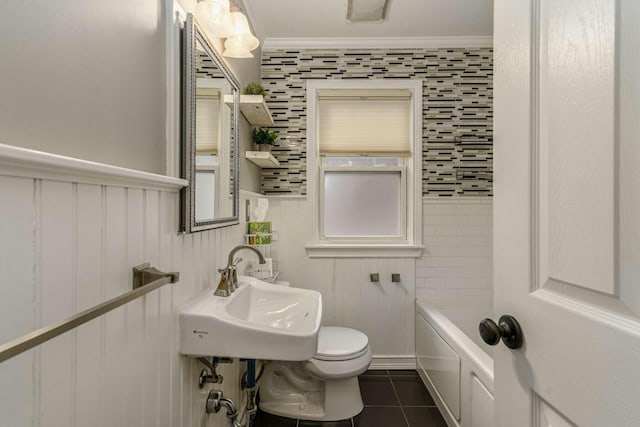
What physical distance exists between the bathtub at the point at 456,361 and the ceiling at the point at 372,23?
2.02 meters

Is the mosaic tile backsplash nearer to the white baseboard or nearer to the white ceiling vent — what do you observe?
the white ceiling vent

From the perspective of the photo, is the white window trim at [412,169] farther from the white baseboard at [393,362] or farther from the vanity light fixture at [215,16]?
the vanity light fixture at [215,16]

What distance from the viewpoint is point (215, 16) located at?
120 cm

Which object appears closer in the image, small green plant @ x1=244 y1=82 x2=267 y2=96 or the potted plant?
small green plant @ x1=244 y1=82 x2=267 y2=96

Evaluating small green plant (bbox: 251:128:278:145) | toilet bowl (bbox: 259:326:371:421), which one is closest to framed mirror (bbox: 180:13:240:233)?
small green plant (bbox: 251:128:278:145)

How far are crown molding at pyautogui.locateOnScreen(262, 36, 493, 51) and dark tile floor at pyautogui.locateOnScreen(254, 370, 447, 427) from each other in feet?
8.15

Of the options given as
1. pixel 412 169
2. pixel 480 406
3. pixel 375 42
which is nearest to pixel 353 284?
pixel 412 169

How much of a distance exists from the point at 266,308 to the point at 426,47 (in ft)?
7.32

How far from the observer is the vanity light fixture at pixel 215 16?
1169mm

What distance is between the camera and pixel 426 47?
236cm

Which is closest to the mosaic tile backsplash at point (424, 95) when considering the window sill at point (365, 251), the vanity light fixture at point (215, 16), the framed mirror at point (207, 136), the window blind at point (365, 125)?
the window blind at point (365, 125)

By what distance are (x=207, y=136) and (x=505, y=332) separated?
1.14m

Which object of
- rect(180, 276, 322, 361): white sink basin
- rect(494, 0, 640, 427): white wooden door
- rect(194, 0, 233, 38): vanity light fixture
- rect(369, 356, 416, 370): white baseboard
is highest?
rect(194, 0, 233, 38): vanity light fixture

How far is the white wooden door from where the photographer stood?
0.41m
